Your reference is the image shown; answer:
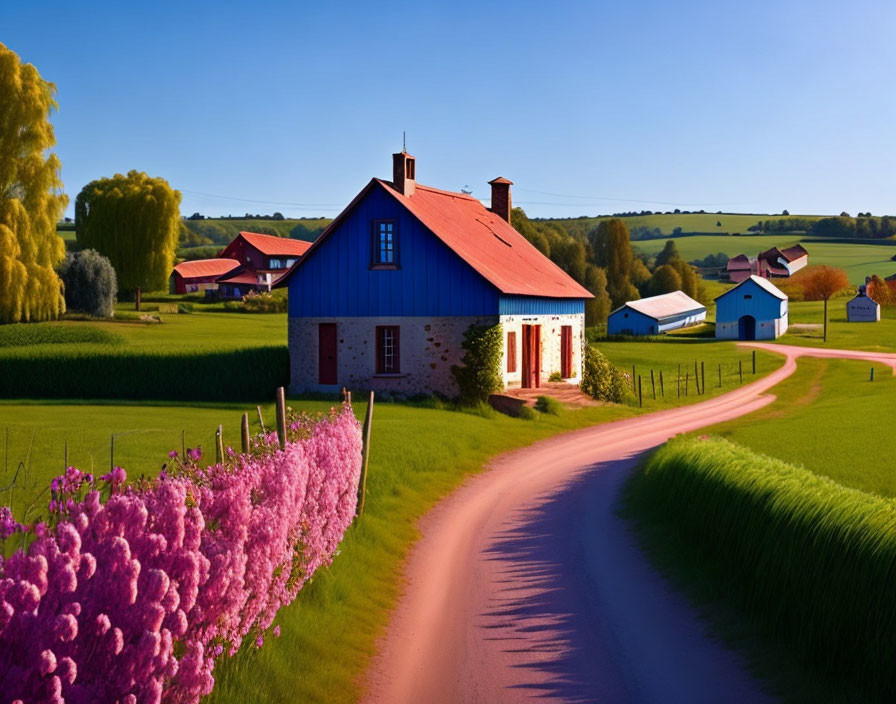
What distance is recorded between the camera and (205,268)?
115000mm

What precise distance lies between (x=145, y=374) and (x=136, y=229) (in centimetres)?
3811

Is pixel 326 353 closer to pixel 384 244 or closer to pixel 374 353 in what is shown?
pixel 374 353

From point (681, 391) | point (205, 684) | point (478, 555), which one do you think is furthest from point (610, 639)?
point (681, 391)

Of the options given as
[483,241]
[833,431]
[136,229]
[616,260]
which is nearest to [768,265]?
[616,260]

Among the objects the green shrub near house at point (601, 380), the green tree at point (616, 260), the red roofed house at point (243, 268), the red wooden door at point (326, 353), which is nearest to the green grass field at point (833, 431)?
the green shrub near house at point (601, 380)

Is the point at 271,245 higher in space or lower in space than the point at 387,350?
higher

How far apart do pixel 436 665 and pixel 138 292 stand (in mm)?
70897

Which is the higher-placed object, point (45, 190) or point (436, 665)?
point (45, 190)

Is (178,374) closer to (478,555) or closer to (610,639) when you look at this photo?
(478,555)

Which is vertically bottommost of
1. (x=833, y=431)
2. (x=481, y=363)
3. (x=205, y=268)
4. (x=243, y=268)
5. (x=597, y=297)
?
(x=833, y=431)

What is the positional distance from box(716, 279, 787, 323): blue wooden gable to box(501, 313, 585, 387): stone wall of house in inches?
1712

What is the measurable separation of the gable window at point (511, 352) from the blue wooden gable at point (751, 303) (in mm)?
50381

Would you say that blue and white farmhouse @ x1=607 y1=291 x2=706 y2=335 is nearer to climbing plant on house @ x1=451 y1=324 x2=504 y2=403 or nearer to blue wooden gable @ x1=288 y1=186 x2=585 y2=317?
blue wooden gable @ x1=288 y1=186 x2=585 y2=317

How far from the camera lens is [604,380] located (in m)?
40.0
